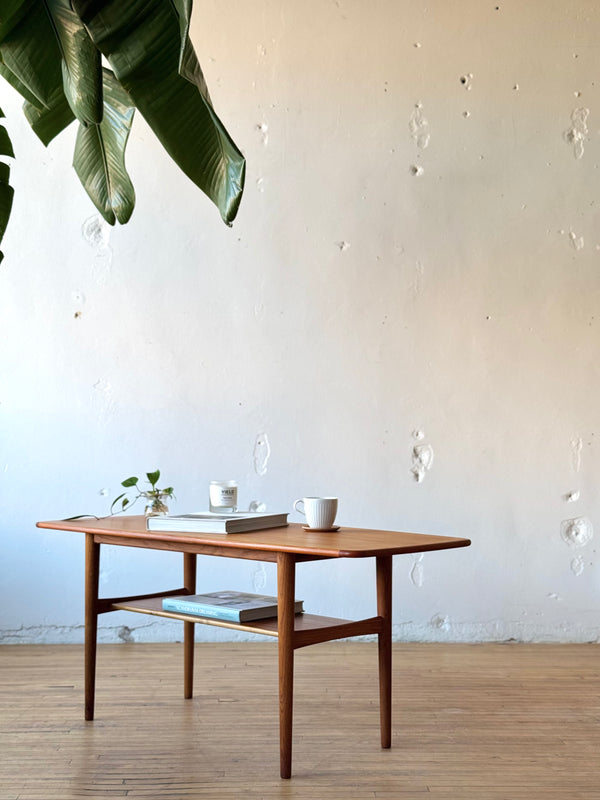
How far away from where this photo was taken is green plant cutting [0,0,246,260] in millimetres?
1524

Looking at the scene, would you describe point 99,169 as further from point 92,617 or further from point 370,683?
point 370,683

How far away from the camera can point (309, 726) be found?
2738 millimetres

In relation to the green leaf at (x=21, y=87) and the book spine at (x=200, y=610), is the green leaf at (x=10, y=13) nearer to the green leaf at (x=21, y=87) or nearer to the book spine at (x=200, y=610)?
the green leaf at (x=21, y=87)

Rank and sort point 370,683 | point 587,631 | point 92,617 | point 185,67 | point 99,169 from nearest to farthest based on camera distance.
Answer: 1. point 185,67
2. point 99,169
3. point 92,617
4. point 370,683
5. point 587,631

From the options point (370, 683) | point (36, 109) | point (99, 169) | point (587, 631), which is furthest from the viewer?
point (587, 631)

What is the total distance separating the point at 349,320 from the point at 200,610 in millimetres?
1867

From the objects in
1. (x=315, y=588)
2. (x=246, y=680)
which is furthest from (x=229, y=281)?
(x=246, y=680)

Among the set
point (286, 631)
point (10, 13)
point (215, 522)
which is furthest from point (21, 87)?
point (286, 631)

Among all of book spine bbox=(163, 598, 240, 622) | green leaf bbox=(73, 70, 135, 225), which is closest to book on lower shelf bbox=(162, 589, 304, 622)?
book spine bbox=(163, 598, 240, 622)

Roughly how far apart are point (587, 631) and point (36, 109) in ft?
10.4

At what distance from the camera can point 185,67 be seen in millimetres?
1408

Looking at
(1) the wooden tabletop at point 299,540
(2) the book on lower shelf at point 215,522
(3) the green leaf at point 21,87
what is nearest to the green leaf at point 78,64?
(3) the green leaf at point 21,87

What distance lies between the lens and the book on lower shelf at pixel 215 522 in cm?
246

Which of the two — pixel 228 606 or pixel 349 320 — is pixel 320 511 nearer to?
pixel 228 606
